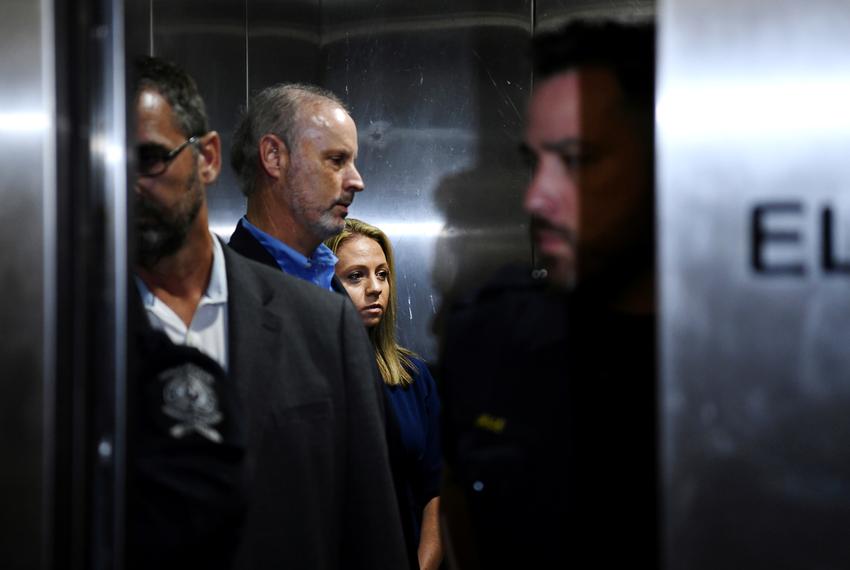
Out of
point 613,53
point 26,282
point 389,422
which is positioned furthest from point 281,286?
point 613,53

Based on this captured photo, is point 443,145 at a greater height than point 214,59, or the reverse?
point 214,59

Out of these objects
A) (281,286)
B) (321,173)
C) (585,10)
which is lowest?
(281,286)

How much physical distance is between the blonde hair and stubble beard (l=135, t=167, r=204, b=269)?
0.63 meters

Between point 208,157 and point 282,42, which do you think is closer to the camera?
point 208,157

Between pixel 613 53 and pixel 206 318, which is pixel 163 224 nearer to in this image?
pixel 206 318

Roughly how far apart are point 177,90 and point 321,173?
18.8 inches

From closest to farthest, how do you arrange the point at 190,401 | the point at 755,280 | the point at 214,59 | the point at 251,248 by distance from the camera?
the point at 755,280
the point at 190,401
the point at 251,248
the point at 214,59

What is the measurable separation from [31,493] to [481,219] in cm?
134

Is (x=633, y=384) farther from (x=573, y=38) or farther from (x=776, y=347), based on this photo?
(x=573, y=38)

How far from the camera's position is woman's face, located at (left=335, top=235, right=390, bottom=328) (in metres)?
2.16

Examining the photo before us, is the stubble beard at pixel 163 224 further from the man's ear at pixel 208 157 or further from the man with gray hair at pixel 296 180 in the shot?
the man with gray hair at pixel 296 180

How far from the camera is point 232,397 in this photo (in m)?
1.33

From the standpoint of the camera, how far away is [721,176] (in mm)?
1038

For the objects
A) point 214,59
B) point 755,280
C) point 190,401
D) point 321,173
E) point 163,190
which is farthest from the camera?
point 214,59
